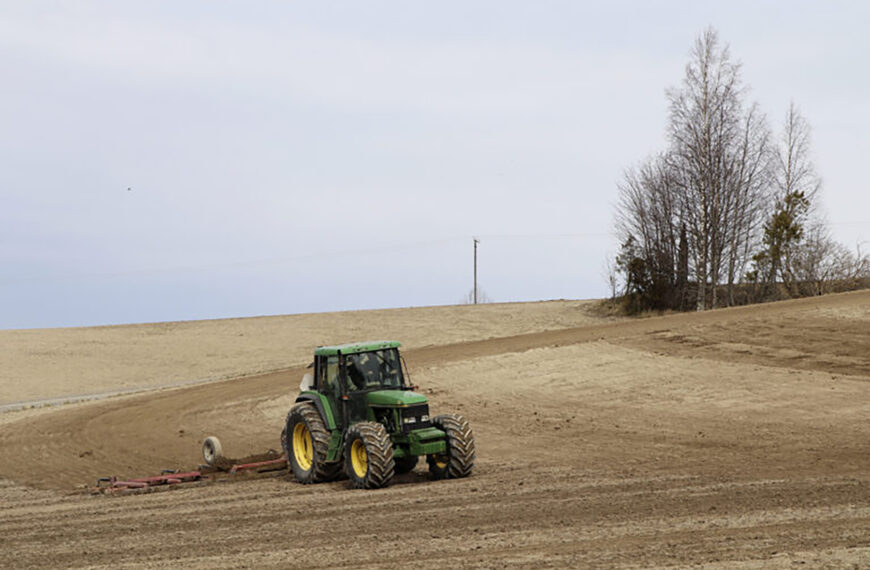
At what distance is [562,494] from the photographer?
1327 cm

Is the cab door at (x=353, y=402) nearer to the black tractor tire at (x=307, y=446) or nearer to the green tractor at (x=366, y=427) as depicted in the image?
the green tractor at (x=366, y=427)

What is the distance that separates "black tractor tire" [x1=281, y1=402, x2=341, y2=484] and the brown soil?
0.36 meters

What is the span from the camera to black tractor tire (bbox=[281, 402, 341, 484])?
1538 cm

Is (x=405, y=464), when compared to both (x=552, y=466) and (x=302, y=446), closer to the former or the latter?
(x=302, y=446)

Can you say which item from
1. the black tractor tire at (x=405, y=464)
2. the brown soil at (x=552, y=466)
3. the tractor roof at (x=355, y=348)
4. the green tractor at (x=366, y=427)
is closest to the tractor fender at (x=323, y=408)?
the green tractor at (x=366, y=427)

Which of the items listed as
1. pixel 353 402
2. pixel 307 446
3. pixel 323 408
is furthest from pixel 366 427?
pixel 307 446

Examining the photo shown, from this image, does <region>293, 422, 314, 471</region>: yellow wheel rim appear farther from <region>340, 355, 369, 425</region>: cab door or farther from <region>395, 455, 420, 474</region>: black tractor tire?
<region>395, 455, 420, 474</region>: black tractor tire

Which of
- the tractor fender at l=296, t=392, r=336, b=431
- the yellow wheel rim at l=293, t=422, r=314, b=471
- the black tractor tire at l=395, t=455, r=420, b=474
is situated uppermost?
the tractor fender at l=296, t=392, r=336, b=431

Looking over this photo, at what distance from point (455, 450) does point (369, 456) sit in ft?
4.99

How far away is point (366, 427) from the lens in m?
14.4

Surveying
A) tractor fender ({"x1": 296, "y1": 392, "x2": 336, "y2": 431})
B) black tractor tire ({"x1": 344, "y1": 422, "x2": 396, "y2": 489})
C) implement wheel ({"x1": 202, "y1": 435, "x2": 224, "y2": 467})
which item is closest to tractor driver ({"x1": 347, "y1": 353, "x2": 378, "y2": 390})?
tractor fender ({"x1": 296, "y1": 392, "x2": 336, "y2": 431})

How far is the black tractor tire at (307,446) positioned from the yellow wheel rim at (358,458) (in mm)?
845

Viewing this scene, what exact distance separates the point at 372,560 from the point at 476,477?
6278 mm

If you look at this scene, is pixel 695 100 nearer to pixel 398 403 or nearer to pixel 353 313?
pixel 353 313
